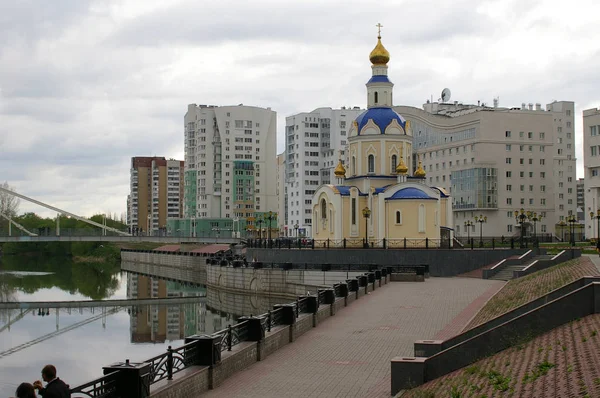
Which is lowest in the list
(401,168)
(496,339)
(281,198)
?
(496,339)

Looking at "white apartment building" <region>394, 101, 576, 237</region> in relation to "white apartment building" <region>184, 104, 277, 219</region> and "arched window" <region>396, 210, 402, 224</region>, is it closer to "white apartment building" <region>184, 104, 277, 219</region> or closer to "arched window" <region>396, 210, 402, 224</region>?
"arched window" <region>396, 210, 402, 224</region>

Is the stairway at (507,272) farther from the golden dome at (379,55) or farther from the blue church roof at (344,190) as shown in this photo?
the golden dome at (379,55)

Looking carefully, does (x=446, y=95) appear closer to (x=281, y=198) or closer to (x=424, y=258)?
(x=281, y=198)

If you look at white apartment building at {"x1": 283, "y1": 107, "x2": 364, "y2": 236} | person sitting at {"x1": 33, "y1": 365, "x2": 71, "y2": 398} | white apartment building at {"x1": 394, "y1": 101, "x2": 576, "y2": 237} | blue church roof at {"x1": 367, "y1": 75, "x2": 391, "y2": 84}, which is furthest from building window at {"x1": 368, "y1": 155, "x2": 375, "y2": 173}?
white apartment building at {"x1": 283, "y1": 107, "x2": 364, "y2": 236}

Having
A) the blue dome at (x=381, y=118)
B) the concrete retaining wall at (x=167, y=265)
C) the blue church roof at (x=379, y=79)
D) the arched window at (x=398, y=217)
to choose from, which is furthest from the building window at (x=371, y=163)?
the concrete retaining wall at (x=167, y=265)

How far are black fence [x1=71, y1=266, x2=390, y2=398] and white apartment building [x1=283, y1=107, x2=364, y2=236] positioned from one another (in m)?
89.7

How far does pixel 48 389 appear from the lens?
1031 cm

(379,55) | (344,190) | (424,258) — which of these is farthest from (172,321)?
(379,55)

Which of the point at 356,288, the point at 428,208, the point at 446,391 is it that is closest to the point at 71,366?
the point at 356,288

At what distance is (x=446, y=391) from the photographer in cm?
1352

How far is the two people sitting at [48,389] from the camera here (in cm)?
1002

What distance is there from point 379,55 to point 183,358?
154ft

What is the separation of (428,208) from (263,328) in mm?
35849

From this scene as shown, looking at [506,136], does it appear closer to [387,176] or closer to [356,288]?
[387,176]
